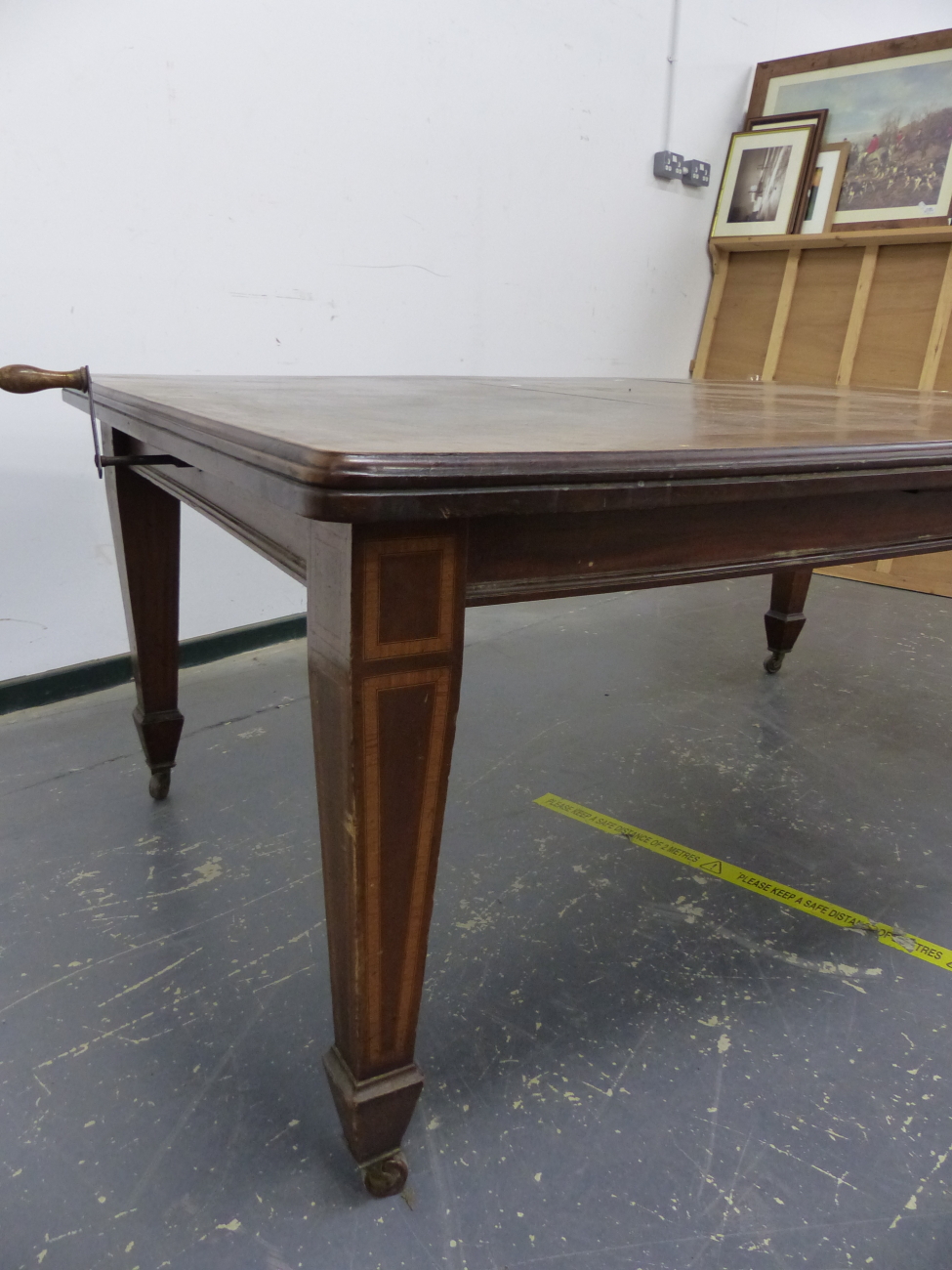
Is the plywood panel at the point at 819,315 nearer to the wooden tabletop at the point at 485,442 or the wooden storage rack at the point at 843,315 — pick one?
the wooden storage rack at the point at 843,315

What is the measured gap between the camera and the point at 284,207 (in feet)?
6.42

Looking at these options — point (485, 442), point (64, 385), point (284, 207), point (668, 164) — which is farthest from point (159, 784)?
point (668, 164)

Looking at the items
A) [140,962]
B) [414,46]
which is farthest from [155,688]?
[414,46]

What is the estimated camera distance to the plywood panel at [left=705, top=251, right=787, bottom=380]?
10.5 ft

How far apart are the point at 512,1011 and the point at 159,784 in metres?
0.70

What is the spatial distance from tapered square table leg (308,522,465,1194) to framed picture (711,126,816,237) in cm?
306

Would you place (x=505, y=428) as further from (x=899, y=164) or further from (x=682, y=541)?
(x=899, y=164)

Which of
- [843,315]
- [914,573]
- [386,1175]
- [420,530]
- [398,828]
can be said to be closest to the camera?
[420,530]

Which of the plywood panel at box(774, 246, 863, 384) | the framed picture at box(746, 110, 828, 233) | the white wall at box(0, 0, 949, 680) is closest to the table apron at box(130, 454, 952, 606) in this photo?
the white wall at box(0, 0, 949, 680)

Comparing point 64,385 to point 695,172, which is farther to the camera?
point 695,172

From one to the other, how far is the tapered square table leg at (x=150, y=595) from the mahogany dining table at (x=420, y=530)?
1.00 feet

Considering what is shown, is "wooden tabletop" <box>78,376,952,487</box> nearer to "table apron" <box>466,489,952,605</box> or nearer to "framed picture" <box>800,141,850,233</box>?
"table apron" <box>466,489,952,605</box>

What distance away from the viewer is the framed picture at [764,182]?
3030 mm

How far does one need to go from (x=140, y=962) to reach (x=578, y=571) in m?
0.76
